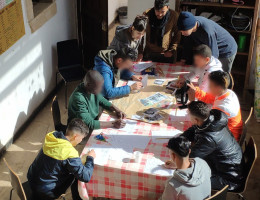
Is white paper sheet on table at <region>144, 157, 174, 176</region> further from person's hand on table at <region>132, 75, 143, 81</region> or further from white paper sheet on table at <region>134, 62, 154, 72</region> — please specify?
white paper sheet on table at <region>134, 62, 154, 72</region>

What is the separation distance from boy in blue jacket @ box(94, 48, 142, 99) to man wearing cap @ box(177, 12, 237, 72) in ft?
2.43

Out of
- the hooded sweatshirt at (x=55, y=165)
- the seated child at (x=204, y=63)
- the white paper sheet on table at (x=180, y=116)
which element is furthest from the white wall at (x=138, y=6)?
the hooded sweatshirt at (x=55, y=165)

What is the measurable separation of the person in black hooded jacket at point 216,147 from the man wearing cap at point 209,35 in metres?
1.55

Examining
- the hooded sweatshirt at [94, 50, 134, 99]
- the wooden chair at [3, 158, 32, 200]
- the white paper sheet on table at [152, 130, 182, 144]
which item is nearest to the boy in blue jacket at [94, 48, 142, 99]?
the hooded sweatshirt at [94, 50, 134, 99]

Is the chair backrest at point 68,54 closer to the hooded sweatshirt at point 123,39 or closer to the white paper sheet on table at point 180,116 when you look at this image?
the hooded sweatshirt at point 123,39

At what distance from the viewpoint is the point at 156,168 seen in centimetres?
316

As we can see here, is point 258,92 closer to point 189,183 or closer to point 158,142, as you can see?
point 158,142

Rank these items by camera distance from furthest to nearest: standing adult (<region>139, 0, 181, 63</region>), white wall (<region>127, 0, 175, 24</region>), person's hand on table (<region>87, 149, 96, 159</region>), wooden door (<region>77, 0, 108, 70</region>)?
white wall (<region>127, 0, 175, 24</region>) → wooden door (<region>77, 0, 108, 70</region>) → standing adult (<region>139, 0, 181, 63</region>) → person's hand on table (<region>87, 149, 96, 159</region>)

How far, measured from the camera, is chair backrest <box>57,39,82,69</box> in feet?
19.0

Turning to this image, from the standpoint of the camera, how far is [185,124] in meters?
3.77

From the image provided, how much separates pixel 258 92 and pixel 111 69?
2.39 m

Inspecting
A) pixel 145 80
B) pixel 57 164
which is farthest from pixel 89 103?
pixel 57 164

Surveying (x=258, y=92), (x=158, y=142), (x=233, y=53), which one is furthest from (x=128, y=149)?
(x=258, y=92)

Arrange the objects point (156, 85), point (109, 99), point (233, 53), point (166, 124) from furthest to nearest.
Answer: point (233, 53) < point (156, 85) < point (109, 99) < point (166, 124)
